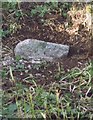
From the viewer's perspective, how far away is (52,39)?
3.43 metres

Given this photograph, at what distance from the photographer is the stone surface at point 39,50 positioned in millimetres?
3186

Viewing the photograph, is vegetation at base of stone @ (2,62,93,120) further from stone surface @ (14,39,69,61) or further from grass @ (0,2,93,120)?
stone surface @ (14,39,69,61)

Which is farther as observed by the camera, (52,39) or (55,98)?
(52,39)

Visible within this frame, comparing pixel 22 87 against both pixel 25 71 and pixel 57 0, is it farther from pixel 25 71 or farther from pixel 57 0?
pixel 57 0

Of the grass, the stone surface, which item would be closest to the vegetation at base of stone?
the grass

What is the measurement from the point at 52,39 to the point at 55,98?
980mm

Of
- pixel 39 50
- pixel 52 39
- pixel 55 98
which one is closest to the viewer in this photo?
pixel 55 98

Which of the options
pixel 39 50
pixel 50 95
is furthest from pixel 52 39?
pixel 50 95

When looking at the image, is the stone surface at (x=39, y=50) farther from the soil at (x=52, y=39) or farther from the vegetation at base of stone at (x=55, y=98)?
the vegetation at base of stone at (x=55, y=98)

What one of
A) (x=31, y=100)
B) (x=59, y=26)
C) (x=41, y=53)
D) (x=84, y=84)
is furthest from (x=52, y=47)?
(x=31, y=100)

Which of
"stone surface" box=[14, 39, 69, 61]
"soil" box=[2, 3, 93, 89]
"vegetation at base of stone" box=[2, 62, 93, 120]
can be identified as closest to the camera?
"vegetation at base of stone" box=[2, 62, 93, 120]

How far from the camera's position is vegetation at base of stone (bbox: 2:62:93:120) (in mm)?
2404

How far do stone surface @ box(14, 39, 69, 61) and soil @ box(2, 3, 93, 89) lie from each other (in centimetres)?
6

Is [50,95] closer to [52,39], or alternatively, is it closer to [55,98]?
[55,98]
